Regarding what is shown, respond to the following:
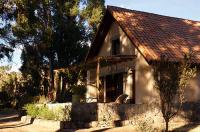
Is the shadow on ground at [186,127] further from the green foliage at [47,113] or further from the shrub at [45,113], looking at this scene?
the shrub at [45,113]

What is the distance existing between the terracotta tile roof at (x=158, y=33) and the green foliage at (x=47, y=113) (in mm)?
5435

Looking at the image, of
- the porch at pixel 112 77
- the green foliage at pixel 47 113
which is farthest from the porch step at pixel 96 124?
the porch at pixel 112 77

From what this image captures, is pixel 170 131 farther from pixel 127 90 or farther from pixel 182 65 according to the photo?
pixel 127 90

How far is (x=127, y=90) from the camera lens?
986 inches

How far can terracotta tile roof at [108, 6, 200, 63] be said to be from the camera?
71.8 ft

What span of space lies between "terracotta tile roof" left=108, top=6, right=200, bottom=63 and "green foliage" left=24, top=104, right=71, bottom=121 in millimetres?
5435

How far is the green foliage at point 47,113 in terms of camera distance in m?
21.6

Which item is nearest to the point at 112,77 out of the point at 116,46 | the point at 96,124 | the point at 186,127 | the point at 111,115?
the point at 116,46

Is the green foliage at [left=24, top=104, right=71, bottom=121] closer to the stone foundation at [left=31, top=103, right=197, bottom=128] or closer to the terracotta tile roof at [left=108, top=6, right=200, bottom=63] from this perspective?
the stone foundation at [left=31, top=103, right=197, bottom=128]

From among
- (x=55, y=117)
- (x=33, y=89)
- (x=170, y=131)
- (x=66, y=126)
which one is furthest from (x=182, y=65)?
(x=33, y=89)

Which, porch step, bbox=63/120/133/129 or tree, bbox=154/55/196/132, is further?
porch step, bbox=63/120/133/129

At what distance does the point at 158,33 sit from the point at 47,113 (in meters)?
8.35

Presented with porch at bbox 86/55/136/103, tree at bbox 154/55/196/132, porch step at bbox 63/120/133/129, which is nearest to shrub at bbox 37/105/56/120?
porch step at bbox 63/120/133/129

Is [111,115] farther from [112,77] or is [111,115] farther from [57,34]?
[57,34]
